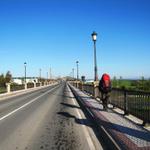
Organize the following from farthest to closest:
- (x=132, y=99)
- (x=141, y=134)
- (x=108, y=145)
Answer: (x=132, y=99), (x=141, y=134), (x=108, y=145)

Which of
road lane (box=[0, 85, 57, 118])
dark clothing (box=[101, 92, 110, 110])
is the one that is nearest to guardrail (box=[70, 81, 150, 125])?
dark clothing (box=[101, 92, 110, 110])

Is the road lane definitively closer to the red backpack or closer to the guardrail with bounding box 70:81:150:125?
the red backpack

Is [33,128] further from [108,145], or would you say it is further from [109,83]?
[109,83]

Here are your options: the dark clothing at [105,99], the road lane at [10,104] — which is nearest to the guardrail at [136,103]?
the dark clothing at [105,99]

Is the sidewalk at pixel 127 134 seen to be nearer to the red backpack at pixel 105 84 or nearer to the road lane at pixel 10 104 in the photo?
the red backpack at pixel 105 84

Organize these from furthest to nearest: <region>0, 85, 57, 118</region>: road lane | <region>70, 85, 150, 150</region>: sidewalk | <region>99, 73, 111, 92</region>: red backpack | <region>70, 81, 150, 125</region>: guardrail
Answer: <region>0, 85, 57, 118</region>: road lane, <region>99, 73, 111, 92</region>: red backpack, <region>70, 81, 150, 125</region>: guardrail, <region>70, 85, 150, 150</region>: sidewalk

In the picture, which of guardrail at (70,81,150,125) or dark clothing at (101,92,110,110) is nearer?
guardrail at (70,81,150,125)

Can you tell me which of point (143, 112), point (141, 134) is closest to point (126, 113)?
point (143, 112)

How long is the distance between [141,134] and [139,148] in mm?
2319

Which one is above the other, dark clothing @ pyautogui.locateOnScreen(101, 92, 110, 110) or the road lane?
dark clothing @ pyautogui.locateOnScreen(101, 92, 110, 110)

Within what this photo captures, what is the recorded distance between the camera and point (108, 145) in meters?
9.27

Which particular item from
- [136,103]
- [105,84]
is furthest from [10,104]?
[136,103]

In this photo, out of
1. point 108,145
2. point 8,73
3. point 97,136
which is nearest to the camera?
point 108,145

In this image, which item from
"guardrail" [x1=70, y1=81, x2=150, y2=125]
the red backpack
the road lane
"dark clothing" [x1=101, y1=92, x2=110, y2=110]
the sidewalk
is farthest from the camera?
the road lane
